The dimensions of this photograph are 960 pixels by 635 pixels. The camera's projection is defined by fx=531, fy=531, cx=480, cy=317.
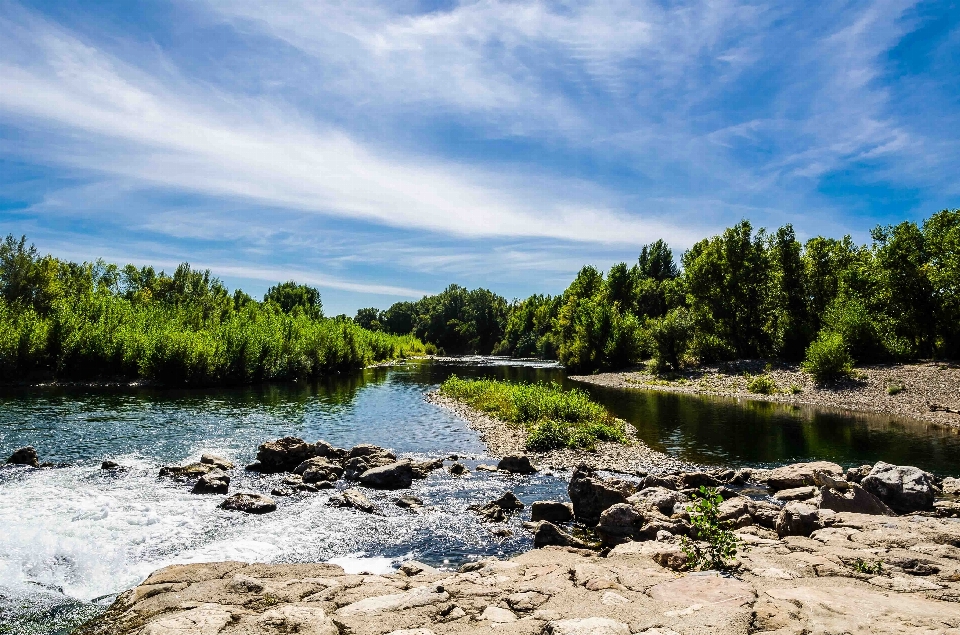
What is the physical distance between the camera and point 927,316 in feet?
179

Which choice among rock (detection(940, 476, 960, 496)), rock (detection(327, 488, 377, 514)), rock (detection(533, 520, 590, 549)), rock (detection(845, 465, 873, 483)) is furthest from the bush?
rock (detection(327, 488, 377, 514))

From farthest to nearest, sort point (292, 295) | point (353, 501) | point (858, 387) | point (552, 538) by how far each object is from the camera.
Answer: point (292, 295) → point (858, 387) → point (353, 501) → point (552, 538)

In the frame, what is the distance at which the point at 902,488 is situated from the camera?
16812 mm

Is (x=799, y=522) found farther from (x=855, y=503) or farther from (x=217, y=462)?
(x=217, y=462)

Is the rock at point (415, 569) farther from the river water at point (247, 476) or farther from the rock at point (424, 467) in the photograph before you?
the rock at point (424, 467)

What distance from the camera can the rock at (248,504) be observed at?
56.4 ft

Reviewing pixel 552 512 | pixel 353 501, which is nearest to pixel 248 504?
pixel 353 501

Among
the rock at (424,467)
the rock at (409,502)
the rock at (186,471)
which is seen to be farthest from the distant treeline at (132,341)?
the rock at (409,502)

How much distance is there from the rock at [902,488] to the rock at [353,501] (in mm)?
16486

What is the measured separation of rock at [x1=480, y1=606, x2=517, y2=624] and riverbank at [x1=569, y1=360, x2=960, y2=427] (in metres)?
39.5

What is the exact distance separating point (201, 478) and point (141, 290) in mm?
109726

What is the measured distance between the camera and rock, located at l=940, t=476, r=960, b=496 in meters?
18.7

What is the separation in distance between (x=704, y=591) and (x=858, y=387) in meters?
48.0

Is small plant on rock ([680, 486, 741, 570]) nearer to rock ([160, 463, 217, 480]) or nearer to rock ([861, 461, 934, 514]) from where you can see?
rock ([861, 461, 934, 514])
